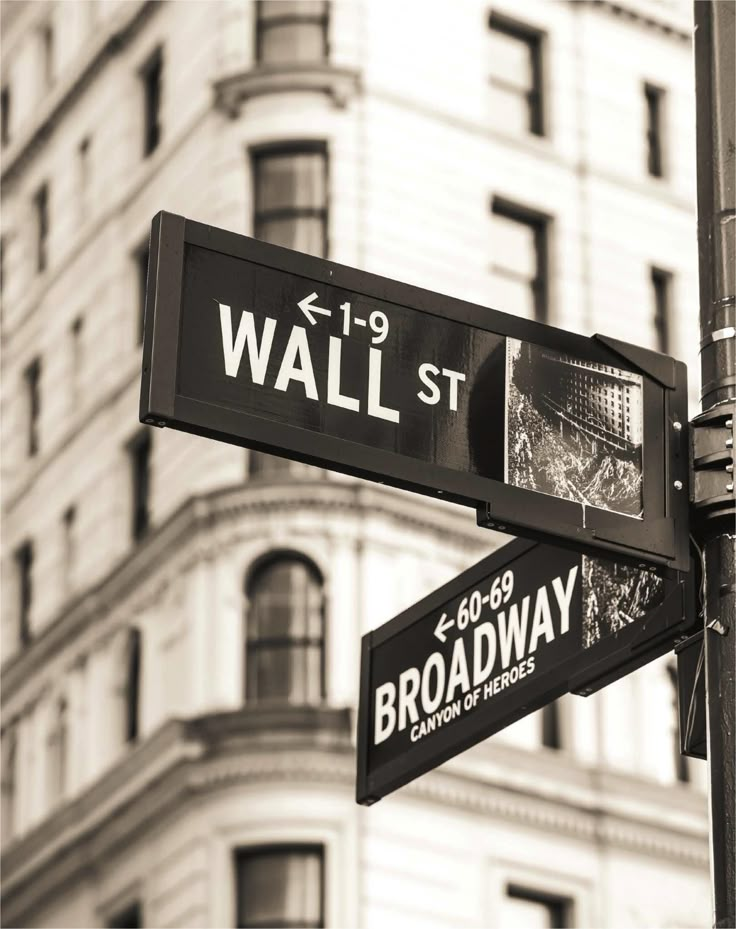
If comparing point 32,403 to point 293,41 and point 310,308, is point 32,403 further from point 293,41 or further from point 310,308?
point 310,308

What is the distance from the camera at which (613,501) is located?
19.0 ft

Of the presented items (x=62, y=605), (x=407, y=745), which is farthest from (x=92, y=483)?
(x=407, y=745)

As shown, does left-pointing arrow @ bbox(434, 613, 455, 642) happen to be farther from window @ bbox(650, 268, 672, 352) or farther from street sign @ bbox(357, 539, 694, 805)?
window @ bbox(650, 268, 672, 352)

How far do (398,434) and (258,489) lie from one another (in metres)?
23.8

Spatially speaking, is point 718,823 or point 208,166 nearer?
point 718,823

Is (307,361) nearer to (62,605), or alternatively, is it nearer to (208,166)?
(208,166)

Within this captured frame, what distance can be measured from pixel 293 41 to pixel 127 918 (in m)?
11.5

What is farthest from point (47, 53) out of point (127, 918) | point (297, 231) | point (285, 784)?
point (285, 784)

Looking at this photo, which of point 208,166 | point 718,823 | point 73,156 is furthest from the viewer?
point 73,156

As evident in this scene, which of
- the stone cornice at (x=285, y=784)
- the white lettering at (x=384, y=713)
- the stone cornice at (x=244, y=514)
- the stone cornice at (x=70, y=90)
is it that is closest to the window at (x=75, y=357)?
the stone cornice at (x=70, y=90)

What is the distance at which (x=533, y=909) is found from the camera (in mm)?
29297

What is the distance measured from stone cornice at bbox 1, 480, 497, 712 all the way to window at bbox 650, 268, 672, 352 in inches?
185

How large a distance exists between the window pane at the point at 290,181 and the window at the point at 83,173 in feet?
18.1

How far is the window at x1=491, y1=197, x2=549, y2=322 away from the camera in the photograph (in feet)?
105
